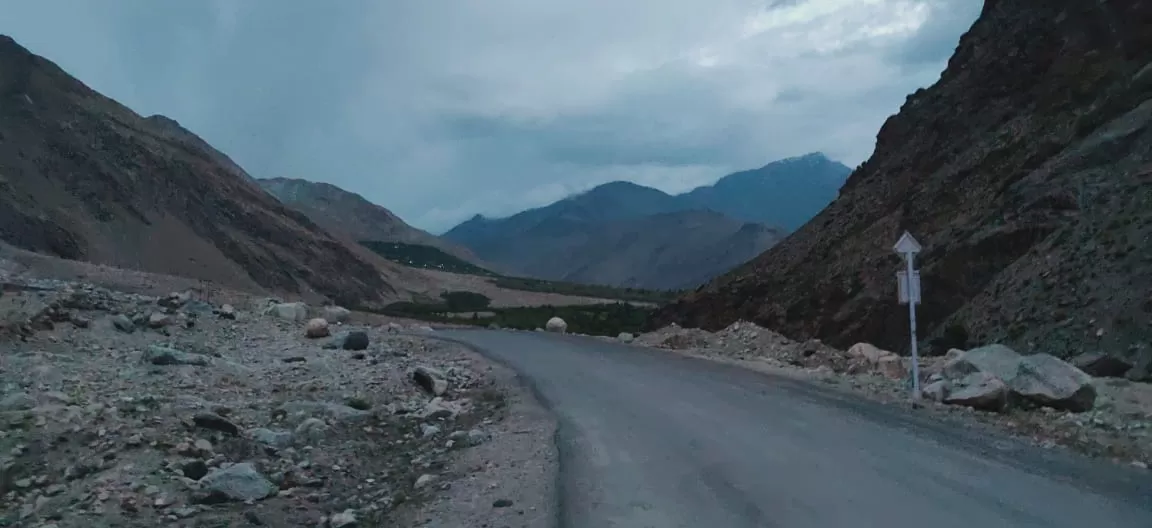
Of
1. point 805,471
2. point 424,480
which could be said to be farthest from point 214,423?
point 805,471

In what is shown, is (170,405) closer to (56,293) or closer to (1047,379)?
(56,293)

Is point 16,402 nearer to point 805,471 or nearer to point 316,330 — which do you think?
point 805,471

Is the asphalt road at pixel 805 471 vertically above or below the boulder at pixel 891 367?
below

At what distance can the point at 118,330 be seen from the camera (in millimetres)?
16641

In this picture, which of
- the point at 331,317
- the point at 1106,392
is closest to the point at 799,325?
the point at 331,317

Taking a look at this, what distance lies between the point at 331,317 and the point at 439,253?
161 m

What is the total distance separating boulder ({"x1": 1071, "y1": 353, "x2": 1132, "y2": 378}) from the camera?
16.2 meters

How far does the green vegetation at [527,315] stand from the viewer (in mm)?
54125

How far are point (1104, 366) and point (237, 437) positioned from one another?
14678mm

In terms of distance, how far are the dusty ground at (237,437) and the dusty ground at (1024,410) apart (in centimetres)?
598

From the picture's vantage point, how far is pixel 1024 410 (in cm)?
1277

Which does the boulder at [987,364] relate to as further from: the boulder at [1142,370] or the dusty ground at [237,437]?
the dusty ground at [237,437]

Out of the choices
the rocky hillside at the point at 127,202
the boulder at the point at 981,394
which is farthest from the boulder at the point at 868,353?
the rocky hillside at the point at 127,202

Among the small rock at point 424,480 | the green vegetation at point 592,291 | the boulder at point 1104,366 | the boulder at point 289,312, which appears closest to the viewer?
the small rock at point 424,480
